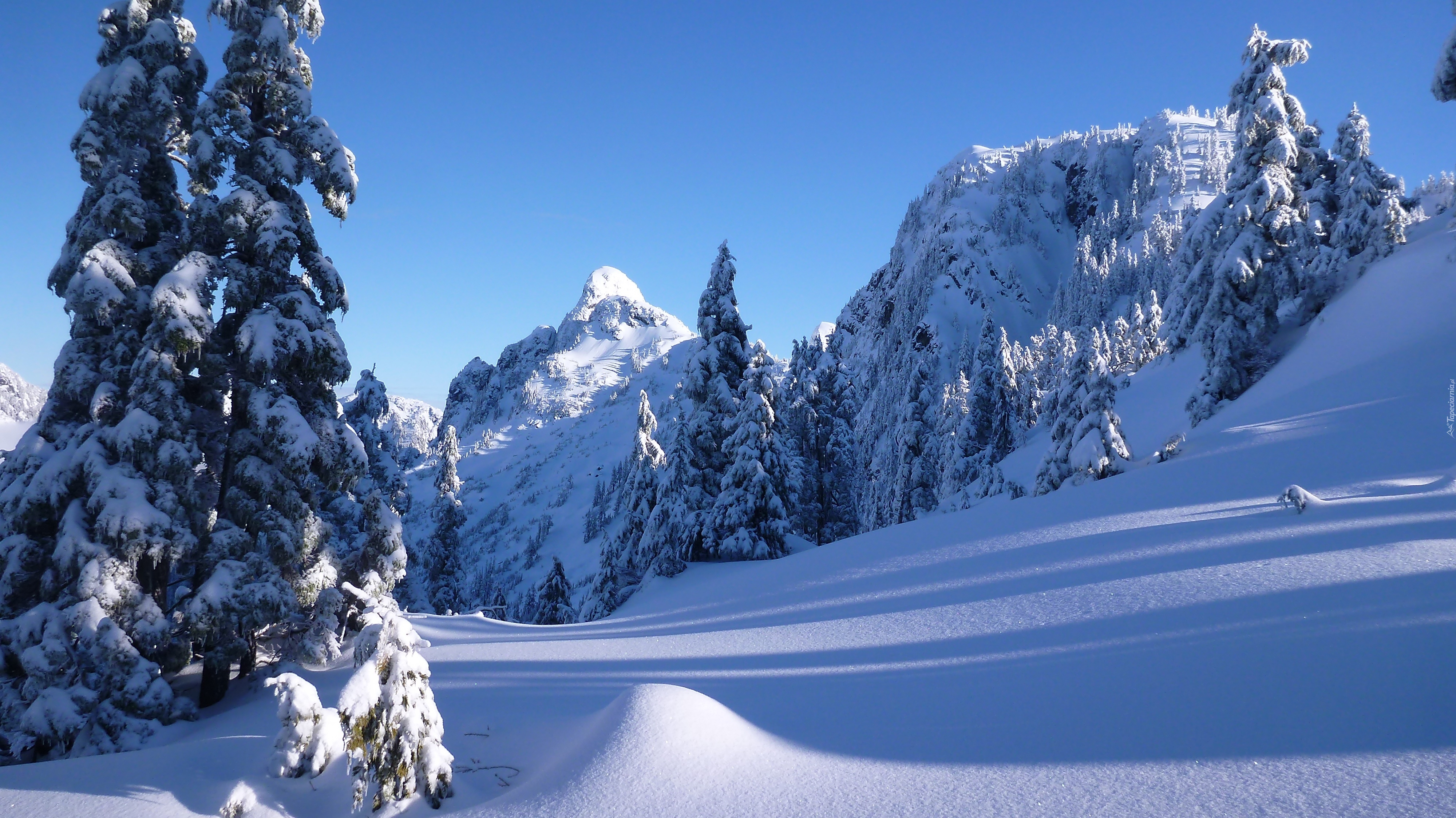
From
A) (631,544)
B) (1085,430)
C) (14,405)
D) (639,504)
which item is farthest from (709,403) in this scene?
(14,405)

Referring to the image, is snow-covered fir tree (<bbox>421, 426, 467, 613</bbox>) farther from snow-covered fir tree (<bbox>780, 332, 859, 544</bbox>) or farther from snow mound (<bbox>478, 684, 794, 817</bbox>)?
snow mound (<bbox>478, 684, 794, 817</bbox>)

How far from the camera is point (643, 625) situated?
11.2m

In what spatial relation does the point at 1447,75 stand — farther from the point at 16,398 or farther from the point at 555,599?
the point at 16,398

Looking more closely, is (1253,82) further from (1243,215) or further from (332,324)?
(332,324)

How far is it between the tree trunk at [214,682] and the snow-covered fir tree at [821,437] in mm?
20714

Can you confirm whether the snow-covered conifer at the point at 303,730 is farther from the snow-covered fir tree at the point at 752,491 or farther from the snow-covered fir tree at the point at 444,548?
the snow-covered fir tree at the point at 444,548

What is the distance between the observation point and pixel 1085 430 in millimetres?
15938

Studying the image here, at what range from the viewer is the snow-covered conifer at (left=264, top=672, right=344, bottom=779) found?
480 centimetres

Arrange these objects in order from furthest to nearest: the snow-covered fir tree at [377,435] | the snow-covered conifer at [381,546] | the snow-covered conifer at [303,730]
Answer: the snow-covered fir tree at [377,435] → the snow-covered conifer at [381,546] → the snow-covered conifer at [303,730]

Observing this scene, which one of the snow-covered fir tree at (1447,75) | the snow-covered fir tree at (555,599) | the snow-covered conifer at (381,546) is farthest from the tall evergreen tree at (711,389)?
the snow-covered fir tree at (1447,75)

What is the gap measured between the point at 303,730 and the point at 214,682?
252 inches

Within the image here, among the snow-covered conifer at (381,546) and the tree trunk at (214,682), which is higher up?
the snow-covered conifer at (381,546)

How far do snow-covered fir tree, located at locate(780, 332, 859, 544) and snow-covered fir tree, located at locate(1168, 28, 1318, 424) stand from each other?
14821mm

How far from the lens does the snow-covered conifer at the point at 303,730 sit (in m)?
4.80
